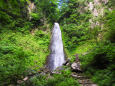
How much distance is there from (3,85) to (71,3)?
→ 55.8 ft

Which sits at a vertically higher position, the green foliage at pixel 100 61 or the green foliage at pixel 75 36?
the green foliage at pixel 75 36

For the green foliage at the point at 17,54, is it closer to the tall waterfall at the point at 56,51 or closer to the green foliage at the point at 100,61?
the tall waterfall at the point at 56,51

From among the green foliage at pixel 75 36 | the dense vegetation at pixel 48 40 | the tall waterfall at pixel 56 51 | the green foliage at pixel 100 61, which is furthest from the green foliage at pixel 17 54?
the green foliage at pixel 75 36

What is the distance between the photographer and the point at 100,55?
392 cm

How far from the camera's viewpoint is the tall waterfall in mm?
10002

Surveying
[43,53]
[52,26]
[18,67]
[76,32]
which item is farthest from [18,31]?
[18,67]

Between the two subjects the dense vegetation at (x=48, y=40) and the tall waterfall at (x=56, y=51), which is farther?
the tall waterfall at (x=56, y=51)

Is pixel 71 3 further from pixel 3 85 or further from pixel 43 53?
pixel 3 85

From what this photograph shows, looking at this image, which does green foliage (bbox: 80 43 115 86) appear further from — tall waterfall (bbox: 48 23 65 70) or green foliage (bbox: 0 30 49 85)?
tall waterfall (bbox: 48 23 65 70)

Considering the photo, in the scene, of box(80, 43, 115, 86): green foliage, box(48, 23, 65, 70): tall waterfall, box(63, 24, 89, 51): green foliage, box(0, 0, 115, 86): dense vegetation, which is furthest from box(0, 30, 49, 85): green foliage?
box(63, 24, 89, 51): green foliage

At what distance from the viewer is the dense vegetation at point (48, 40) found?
3471 millimetres

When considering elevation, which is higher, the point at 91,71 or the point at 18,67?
the point at 18,67

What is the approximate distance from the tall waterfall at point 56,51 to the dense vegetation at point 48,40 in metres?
0.76

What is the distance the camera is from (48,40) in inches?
503
